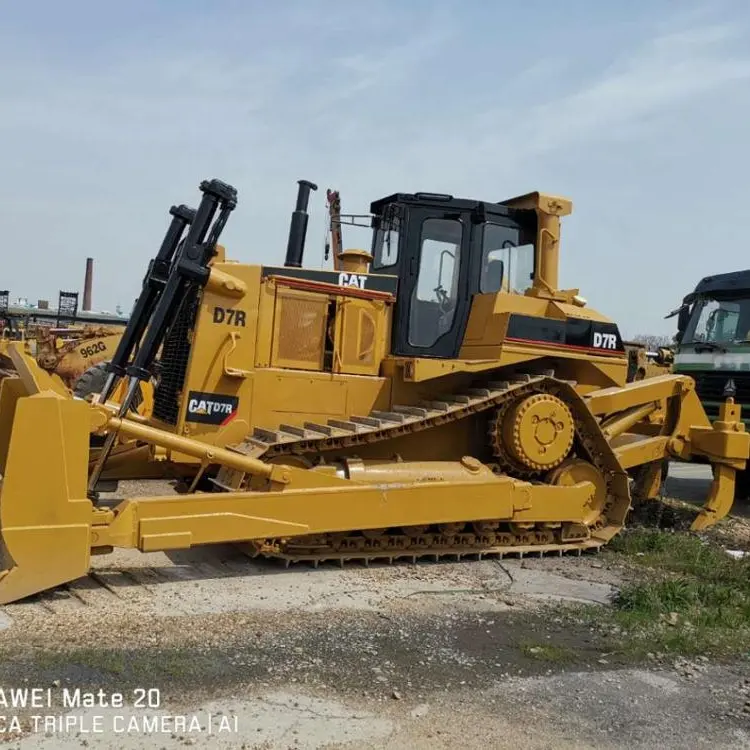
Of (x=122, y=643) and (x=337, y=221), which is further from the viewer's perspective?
(x=337, y=221)

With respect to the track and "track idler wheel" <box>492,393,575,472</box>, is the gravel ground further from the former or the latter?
"track idler wheel" <box>492,393,575,472</box>

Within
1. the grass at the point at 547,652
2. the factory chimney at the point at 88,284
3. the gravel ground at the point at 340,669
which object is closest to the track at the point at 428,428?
the gravel ground at the point at 340,669

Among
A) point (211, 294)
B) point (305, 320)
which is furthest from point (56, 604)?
point (305, 320)

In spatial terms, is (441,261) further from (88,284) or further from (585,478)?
(88,284)

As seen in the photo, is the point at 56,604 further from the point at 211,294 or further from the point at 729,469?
the point at 729,469

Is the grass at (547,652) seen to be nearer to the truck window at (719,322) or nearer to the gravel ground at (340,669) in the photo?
the gravel ground at (340,669)

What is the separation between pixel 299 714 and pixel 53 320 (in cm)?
3718

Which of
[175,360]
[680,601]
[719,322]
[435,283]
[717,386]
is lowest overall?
[680,601]

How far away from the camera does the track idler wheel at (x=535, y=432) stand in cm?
681

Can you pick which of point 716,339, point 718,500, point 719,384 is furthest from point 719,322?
point 718,500

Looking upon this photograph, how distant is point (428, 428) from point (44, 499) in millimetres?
3265

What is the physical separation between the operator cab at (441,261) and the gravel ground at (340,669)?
229cm

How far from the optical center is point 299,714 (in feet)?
12.2

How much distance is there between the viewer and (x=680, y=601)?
221 inches
